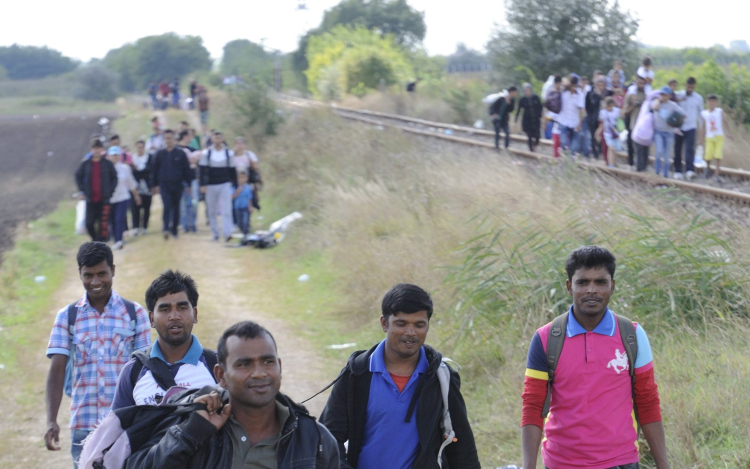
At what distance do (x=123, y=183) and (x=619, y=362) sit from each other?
11909 millimetres

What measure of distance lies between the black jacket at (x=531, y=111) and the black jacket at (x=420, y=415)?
49.8ft

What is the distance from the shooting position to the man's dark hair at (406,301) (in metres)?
3.57

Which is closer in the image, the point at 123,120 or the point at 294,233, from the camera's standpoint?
the point at 294,233

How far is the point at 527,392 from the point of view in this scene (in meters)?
3.78

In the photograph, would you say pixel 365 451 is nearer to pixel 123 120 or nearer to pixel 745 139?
pixel 745 139

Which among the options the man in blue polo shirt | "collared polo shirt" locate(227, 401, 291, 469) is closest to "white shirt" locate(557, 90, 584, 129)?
the man in blue polo shirt

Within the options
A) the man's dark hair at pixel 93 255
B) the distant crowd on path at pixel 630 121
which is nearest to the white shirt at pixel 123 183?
the distant crowd on path at pixel 630 121

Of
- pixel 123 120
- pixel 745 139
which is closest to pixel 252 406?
pixel 745 139

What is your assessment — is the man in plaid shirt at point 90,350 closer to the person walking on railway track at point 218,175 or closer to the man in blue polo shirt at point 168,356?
the man in blue polo shirt at point 168,356

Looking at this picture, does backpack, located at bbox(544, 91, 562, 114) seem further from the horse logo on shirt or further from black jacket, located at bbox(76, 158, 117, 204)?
the horse logo on shirt

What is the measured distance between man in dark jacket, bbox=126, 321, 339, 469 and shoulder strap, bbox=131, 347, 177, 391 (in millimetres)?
814

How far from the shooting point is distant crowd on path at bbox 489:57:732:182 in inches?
555

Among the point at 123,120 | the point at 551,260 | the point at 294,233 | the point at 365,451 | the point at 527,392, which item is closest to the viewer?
the point at 365,451

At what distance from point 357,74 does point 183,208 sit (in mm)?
33554
